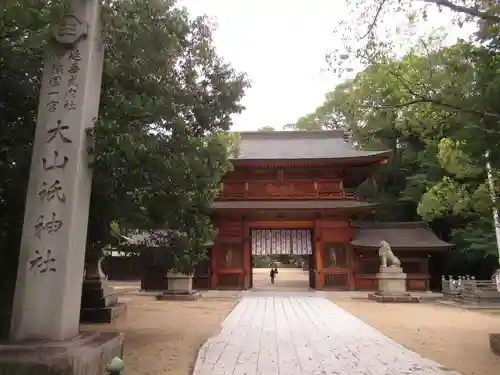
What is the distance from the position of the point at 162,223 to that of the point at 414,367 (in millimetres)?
4640

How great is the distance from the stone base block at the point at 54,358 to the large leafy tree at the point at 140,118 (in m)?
1.92

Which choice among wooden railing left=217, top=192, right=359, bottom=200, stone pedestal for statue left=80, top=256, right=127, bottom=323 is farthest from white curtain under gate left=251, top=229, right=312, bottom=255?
stone pedestal for statue left=80, top=256, right=127, bottom=323

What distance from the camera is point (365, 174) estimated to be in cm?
2312

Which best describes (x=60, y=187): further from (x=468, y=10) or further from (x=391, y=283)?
(x=391, y=283)

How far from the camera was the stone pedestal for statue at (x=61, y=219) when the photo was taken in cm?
427

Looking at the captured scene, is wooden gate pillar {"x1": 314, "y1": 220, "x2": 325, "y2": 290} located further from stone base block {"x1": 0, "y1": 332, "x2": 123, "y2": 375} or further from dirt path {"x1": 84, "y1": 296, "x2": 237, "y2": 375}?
stone base block {"x1": 0, "y1": 332, "x2": 123, "y2": 375}

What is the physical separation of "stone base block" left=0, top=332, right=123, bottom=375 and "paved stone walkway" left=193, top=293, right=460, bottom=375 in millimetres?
1435

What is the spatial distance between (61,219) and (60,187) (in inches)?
15.2

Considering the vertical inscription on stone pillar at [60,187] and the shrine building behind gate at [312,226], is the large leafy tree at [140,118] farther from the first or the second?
the shrine building behind gate at [312,226]

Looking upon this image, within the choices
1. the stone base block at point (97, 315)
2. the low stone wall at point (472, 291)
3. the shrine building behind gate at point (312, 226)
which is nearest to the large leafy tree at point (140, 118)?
the stone base block at point (97, 315)

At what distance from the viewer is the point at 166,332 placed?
882 centimetres

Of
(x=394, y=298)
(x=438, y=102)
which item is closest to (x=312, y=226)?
(x=394, y=298)

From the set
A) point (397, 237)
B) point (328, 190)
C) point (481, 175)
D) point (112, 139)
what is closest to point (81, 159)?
point (112, 139)

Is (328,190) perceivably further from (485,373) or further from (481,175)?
(485,373)
